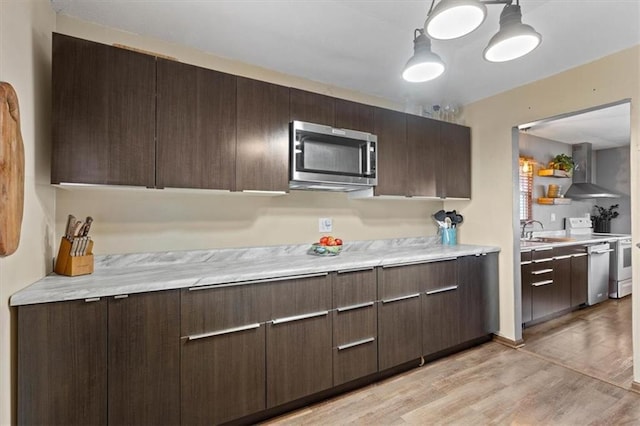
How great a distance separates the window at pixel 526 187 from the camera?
4570mm

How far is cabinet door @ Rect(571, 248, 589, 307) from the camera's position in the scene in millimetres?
3846

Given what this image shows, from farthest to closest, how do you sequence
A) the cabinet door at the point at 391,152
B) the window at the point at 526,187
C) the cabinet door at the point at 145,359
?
the window at the point at 526,187
the cabinet door at the point at 391,152
the cabinet door at the point at 145,359

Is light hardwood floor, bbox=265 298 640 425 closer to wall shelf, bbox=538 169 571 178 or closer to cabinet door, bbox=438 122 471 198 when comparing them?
cabinet door, bbox=438 122 471 198

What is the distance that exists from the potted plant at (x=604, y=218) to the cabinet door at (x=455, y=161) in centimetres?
399

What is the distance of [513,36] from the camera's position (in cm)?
144

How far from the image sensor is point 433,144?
310 cm

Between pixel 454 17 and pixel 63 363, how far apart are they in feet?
7.58

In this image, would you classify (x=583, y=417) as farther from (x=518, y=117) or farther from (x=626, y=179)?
(x=626, y=179)

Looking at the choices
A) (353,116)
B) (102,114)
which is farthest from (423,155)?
(102,114)

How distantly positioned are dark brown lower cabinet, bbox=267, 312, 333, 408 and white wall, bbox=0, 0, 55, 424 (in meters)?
1.18

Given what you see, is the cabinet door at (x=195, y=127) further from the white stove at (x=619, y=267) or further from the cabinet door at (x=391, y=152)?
the white stove at (x=619, y=267)

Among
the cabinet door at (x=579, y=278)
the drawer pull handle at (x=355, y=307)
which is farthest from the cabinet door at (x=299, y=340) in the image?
the cabinet door at (x=579, y=278)

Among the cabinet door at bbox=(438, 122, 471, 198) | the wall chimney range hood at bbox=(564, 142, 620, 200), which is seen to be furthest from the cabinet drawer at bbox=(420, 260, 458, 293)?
the wall chimney range hood at bbox=(564, 142, 620, 200)

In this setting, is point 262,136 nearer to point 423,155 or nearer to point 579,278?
point 423,155
